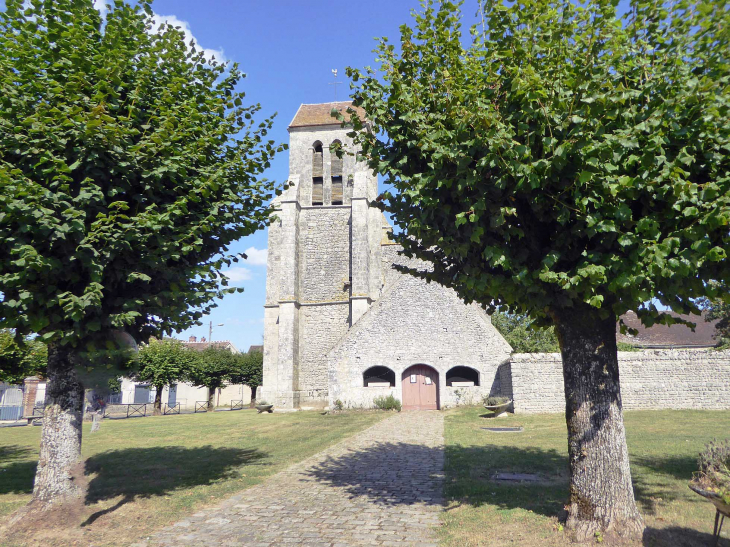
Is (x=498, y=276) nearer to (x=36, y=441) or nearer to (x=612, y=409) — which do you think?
(x=612, y=409)

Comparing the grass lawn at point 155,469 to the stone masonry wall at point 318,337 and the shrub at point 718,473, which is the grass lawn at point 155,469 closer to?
the shrub at point 718,473

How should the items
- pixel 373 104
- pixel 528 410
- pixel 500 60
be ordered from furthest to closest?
pixel 528 410
pixel 373 104
pixel 500 60

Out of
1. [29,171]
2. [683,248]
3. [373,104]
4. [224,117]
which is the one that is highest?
[224,117]

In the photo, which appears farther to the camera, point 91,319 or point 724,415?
point 724,415

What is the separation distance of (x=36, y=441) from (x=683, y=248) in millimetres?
19299

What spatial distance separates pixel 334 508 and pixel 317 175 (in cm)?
2632

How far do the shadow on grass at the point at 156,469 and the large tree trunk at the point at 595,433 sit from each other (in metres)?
5.94

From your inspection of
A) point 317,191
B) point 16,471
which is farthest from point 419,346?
point 16,471

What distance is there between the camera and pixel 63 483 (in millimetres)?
6203

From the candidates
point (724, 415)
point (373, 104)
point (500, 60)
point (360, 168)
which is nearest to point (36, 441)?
point (373, 104)

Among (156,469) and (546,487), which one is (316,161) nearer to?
(156,469)

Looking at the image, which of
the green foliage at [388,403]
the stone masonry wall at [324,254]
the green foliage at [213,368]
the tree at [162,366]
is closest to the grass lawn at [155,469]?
the green foliage at [388,403]

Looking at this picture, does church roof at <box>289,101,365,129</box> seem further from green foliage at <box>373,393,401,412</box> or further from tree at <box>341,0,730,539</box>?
tree at <box>341,0,730,539</box>

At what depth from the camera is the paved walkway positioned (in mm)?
5289
